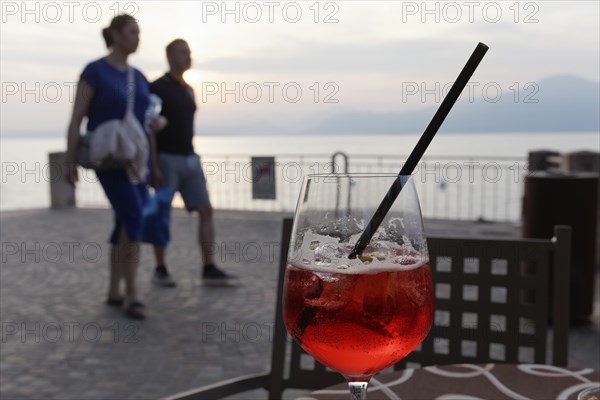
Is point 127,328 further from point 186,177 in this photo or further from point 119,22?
point 119,22

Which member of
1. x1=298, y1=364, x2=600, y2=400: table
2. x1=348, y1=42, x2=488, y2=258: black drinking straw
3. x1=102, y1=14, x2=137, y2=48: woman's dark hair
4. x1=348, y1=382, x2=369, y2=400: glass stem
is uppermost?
x1=102, y1=14, x2=137, y2=48: woman's dark hair

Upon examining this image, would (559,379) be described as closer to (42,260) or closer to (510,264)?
(510,264)

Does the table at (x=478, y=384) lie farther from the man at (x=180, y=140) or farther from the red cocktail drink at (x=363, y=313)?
the man at (x=180, y=140)

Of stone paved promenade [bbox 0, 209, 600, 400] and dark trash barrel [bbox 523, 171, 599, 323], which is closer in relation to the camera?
stone paved promenade [bbox 0, 209, 600, 400]

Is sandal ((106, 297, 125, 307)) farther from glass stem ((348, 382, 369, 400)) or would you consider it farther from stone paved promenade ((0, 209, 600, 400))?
glass stem ((348, 382, 369, 400))

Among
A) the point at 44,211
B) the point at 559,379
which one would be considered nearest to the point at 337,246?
the point at 559,379

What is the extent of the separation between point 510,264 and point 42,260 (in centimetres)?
679

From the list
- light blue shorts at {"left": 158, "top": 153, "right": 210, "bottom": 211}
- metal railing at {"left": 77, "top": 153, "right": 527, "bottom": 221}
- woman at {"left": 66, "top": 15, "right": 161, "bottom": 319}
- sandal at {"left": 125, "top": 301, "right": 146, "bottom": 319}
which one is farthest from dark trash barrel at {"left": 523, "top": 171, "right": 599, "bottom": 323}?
metal railing at {"left": 77, "top": 153, "right": 527, "bottom": 221}

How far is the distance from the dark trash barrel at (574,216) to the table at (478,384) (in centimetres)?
367

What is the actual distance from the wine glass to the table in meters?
0.33

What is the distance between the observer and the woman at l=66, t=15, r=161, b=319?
4.30 metres

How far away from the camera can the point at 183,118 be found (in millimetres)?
5461

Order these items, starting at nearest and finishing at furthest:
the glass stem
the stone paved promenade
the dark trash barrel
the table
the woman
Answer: the glass stem → the table → the stone paved promenade → the woman → the dark trash barrel

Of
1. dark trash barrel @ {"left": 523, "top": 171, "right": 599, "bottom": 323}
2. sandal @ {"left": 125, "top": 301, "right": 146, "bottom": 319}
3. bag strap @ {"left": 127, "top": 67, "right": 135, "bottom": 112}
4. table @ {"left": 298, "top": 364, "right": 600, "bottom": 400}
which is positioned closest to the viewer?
table @ {"left": 298, "top": 364, "right": 600, "bottom": 400}
